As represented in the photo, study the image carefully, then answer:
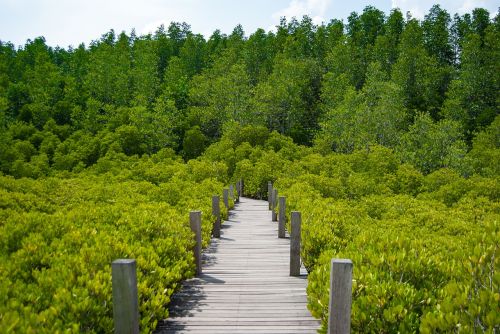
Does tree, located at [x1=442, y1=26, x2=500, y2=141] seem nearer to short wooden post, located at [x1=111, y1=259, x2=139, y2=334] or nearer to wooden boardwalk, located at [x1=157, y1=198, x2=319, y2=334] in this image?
wooden boardwalk, located at [x1=157, y1=198, x2=319, y2=334]

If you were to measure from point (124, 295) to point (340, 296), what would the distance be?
222 centimetres

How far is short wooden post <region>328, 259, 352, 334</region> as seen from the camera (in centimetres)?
388

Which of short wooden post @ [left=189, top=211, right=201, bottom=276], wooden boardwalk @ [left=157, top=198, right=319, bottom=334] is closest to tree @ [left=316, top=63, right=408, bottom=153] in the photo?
wooden boardwalk @ [left=157, top=198, right=319, bottom=334]

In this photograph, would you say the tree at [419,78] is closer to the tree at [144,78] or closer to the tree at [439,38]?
the tree at [439,38]

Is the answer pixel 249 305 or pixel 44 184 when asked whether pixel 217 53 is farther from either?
pixel 249 305

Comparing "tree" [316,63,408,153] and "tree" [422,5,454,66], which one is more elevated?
"tree" [422,5,454,66]

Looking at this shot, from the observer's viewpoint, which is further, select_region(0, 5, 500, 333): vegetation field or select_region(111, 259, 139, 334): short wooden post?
select_region(0, 5, 500, 333): vegetation field

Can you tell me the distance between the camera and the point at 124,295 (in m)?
3.94

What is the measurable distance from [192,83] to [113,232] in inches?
2177

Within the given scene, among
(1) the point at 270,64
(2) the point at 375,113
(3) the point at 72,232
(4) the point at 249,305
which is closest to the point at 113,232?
(3) the point at 72,232

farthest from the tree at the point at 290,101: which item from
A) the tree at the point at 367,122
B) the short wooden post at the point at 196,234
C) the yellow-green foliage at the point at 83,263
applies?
the short wooden post at the point at 196,234

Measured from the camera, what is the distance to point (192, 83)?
59.7m

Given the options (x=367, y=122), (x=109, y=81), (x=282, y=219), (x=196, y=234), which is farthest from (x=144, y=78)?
(x=196, y=234)

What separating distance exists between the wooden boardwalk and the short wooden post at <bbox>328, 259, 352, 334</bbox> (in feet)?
4.36
